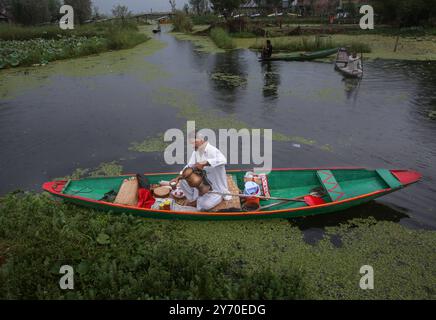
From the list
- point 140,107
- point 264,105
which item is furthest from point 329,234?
point 140,107

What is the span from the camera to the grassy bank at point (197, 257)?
421 cm

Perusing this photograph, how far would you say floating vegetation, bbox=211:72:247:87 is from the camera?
15755 millimetres

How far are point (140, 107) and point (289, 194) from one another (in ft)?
26.4

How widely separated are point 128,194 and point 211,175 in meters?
1.60

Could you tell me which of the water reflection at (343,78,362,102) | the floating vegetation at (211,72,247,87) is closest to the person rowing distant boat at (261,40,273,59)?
the floating vegetation at (211,72,247,87)

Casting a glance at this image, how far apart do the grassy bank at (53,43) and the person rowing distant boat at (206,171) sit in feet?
57.9

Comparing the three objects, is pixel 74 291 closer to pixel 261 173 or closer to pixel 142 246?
pixel 142 246

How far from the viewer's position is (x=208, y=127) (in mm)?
10500

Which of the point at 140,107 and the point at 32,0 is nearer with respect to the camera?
the point at 140,107

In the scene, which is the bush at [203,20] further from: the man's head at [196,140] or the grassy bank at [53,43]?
the man's head at [196,140]

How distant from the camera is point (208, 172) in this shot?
5.71 metres

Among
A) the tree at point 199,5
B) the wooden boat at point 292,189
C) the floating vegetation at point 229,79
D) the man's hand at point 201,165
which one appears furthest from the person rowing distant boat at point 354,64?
the tree at point 199,5
